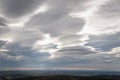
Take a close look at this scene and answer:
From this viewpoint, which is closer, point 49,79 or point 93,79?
point 49,79

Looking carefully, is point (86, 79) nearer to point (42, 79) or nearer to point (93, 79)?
point (93, 79)

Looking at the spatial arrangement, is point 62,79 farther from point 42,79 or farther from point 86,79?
point 86,79

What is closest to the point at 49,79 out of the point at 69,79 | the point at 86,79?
the point at 69,79

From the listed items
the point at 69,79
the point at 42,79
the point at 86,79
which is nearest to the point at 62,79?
the point at 69,79

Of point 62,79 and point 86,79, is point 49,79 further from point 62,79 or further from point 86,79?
point 86,79

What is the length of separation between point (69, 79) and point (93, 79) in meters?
24.2

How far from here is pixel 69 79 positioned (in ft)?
363

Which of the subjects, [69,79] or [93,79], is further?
[93,79]

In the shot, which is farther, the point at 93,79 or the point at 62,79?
the point at 93,79

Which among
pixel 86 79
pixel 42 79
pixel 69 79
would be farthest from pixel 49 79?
pixel 86 79

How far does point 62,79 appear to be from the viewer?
10862cm

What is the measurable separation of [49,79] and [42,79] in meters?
5.75

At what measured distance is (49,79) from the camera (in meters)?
110

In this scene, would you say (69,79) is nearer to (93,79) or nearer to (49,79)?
(49,79)
